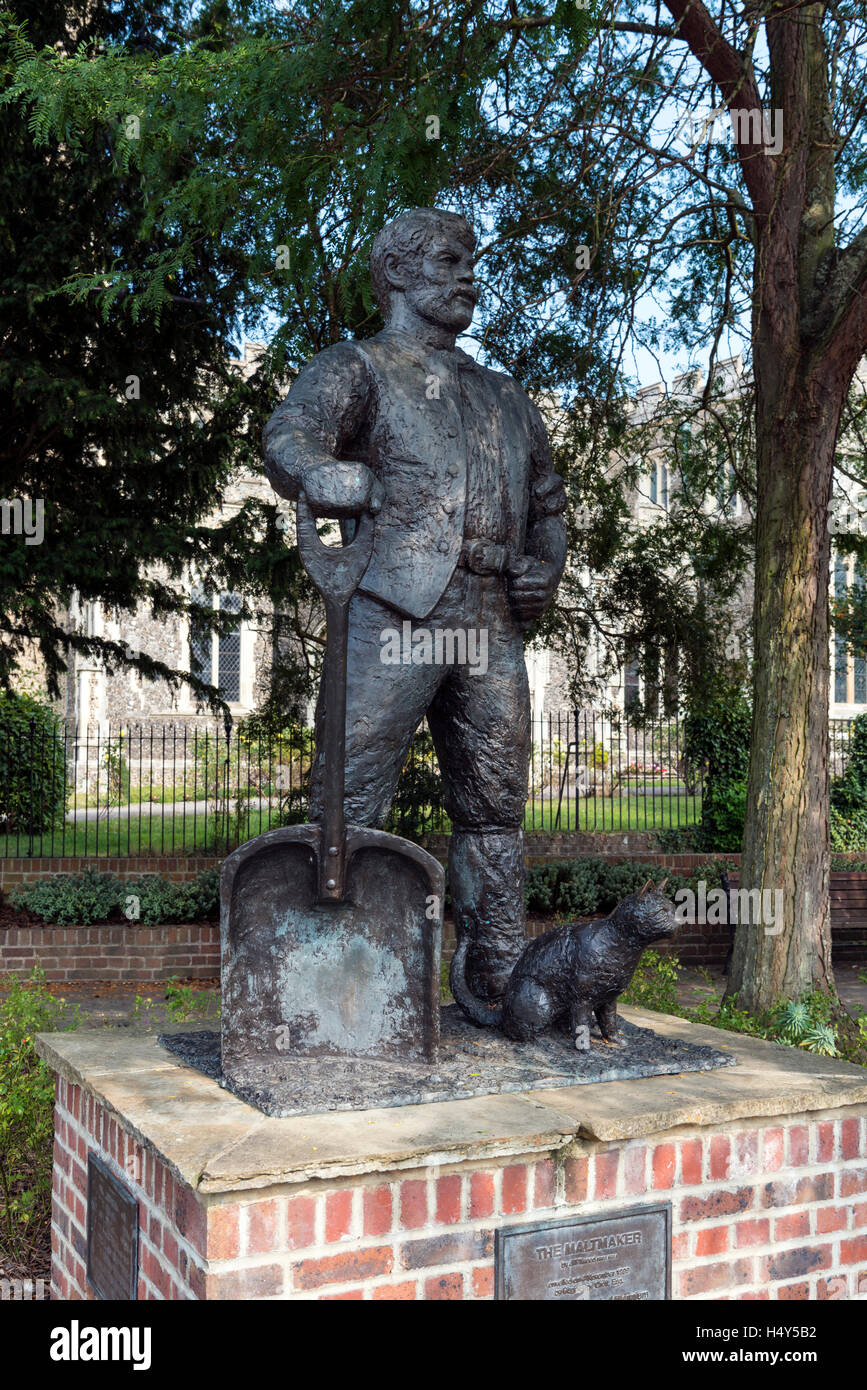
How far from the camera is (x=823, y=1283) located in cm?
341

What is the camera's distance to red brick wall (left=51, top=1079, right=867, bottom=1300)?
2717mm

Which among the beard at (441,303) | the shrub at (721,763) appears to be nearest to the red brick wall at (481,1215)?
the beard at (441,303)

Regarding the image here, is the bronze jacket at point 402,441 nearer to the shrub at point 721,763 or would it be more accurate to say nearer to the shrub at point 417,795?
the shrub at point 417,795

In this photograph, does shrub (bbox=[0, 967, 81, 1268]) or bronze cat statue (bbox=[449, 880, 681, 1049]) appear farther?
shrub (bbox=[0, 967, 81, 1268])

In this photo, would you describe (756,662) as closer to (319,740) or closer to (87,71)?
(319,740)

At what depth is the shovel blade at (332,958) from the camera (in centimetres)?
339

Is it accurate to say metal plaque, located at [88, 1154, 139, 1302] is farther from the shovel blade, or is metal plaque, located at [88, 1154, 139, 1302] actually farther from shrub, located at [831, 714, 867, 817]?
shrub, located at [831, 714, 867, 817]

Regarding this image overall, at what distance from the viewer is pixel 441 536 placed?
365 centimetres

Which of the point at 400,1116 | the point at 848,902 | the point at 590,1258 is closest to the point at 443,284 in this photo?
the point at 400,1116

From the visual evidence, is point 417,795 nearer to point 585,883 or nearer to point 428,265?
point 585,883

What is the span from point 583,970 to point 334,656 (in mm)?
1173

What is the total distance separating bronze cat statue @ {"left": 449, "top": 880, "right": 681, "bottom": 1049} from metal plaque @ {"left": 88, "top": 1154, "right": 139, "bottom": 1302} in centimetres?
122

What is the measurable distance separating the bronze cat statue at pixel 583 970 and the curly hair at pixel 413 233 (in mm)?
2052

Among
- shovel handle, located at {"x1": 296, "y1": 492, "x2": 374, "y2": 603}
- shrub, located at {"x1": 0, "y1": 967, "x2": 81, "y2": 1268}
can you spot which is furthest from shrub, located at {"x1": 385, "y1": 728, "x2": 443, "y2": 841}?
shovel handle, located at {"x1": 296, "y1": 492, "x2": 374, "y2": 603}
